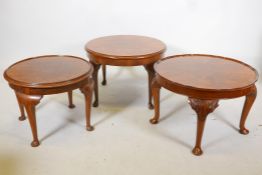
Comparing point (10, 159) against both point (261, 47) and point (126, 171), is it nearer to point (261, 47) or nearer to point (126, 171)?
point (126, 171)

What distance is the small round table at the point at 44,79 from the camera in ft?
6.59

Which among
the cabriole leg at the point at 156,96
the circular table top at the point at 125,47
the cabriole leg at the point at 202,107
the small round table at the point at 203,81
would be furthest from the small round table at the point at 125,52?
the cabriole leg at the point at 202,107

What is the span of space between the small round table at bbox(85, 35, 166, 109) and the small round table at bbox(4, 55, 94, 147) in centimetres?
13

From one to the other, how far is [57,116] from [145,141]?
0.84m

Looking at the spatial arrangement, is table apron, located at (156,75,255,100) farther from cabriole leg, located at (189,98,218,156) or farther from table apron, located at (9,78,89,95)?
table apron, located at (9,78,89,95)

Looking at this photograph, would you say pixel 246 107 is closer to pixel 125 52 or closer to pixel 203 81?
pixel 203 81

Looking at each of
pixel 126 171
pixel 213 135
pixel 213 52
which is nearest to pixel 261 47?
pixel 213 52

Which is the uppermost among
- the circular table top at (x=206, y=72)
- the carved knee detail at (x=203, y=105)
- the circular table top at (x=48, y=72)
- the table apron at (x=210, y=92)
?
the circular table top at (x=206, y=72)

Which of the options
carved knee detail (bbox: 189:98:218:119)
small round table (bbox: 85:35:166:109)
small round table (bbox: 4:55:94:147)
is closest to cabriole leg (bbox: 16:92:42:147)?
small round table (bbox: 4:55:94:147)

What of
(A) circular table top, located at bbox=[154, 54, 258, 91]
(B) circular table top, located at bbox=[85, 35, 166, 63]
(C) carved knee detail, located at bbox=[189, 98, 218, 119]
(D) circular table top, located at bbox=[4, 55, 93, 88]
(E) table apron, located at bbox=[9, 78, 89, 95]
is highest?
(B) circular table top, located at bbox=[85, 35, 166, 63]

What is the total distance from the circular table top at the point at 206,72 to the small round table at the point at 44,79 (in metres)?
0.55

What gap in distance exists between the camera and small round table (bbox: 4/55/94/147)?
2.01 metres

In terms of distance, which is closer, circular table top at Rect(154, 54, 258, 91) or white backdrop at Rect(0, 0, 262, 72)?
circular table top at Rect(154, 54, 258, 91)

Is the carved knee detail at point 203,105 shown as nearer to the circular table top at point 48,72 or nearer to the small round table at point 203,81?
the small round table at point 203,81
